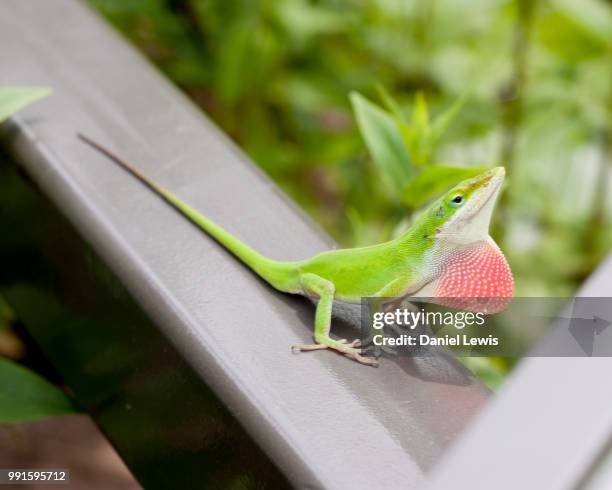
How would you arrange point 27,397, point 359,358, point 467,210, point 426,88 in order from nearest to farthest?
1. point 359,358
2. point 467,210
3. point 27,397
4. point 426,88

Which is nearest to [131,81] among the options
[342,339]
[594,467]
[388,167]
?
[388,167]

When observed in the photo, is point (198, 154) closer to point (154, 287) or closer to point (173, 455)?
point (154, 287)

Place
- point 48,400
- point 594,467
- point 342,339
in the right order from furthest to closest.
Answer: point 48,400
point 342,339
point 594,467

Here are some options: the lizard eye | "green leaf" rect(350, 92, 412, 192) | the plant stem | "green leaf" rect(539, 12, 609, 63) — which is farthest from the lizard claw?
"green leaf" rect(539, 12, 609, 63)

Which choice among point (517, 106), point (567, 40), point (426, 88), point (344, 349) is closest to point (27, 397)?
point (344, 349)

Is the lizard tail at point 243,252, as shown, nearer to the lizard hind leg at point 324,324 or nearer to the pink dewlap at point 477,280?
the lizard hind leg at point 324,324

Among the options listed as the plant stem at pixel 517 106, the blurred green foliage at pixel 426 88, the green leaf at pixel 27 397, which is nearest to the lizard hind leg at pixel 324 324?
the green leaf at pixel 27 397

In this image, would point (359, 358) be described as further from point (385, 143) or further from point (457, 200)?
point (385, 143)
